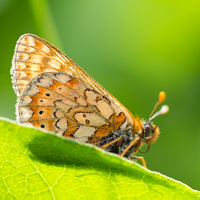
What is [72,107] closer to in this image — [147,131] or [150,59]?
[147,131]

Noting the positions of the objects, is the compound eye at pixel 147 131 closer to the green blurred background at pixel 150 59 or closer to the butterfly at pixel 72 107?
the butterfly at pixel 72 107

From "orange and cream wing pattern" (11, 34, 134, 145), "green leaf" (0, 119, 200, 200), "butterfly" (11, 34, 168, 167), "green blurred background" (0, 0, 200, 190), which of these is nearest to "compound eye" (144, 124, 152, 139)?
"butterfly" (11, 34, 168, 167)

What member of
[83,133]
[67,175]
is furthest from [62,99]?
[67,175]

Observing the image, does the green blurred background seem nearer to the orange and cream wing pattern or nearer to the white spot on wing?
the orange and cream wing pattern

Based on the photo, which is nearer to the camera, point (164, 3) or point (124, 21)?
point (164, 3)

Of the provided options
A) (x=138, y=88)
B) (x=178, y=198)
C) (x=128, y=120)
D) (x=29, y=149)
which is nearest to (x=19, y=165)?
(x=29, y=149)

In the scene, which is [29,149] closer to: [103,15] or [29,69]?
[29,69]

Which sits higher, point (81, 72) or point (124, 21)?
point (124, 21)
